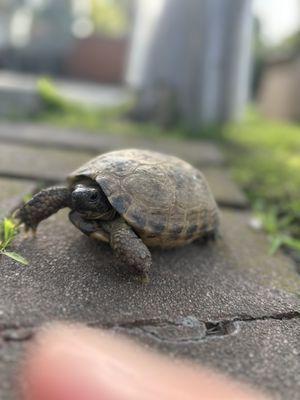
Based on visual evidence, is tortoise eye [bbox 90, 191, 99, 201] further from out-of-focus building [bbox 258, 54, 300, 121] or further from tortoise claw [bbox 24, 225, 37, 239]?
out-of-focus building [bbox 258, 54, 300, 121]

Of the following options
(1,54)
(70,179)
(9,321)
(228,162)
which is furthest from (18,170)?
(1,54)

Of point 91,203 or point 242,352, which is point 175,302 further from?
point 91,203

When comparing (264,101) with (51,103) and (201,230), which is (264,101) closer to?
(51,103)

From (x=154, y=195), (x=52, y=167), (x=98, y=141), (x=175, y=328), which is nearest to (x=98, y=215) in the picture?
(x=154, y=195)

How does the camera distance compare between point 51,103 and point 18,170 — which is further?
point 51,103

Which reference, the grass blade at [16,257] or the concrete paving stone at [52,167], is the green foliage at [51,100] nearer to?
the concrete paving stone at [52,167]
